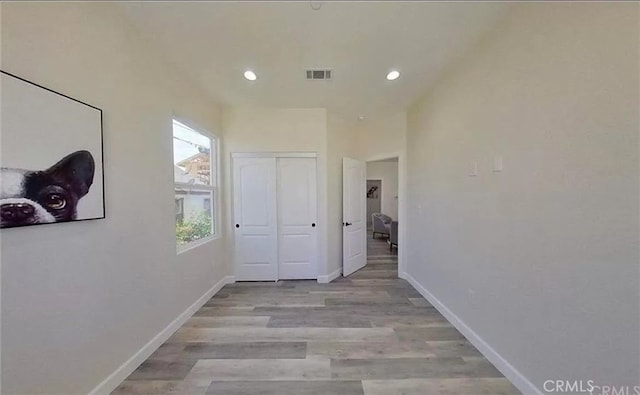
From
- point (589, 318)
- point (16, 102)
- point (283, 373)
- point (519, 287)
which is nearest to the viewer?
point (16, 102)

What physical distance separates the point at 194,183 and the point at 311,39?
7.48 feet

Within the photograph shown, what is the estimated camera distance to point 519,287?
6.37 feet

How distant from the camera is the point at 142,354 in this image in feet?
7.33

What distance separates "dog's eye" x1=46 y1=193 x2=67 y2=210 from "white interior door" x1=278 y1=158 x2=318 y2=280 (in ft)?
9.49

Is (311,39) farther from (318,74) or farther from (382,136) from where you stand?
(382,136)

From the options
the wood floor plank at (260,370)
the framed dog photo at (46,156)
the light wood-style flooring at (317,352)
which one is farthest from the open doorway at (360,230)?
the framed dog photo at (46,156)

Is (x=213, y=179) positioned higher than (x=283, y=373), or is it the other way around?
(x=213, y=179)

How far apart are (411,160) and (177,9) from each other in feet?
11.0

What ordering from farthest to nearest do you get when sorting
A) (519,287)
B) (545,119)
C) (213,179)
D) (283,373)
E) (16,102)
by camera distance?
(213,179) → (283,373) → (519,287) → (545,119) → (16,102)

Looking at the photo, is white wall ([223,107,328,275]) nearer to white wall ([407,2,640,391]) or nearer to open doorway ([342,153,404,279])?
open doorway ([342,153,404,279])

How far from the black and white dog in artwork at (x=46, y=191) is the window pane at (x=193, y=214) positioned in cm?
135

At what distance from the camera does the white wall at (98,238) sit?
4.47ft

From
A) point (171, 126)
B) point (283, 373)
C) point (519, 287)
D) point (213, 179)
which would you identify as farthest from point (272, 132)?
point (519, 287)

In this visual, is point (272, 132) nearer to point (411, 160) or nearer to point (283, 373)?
point (411, 160)
